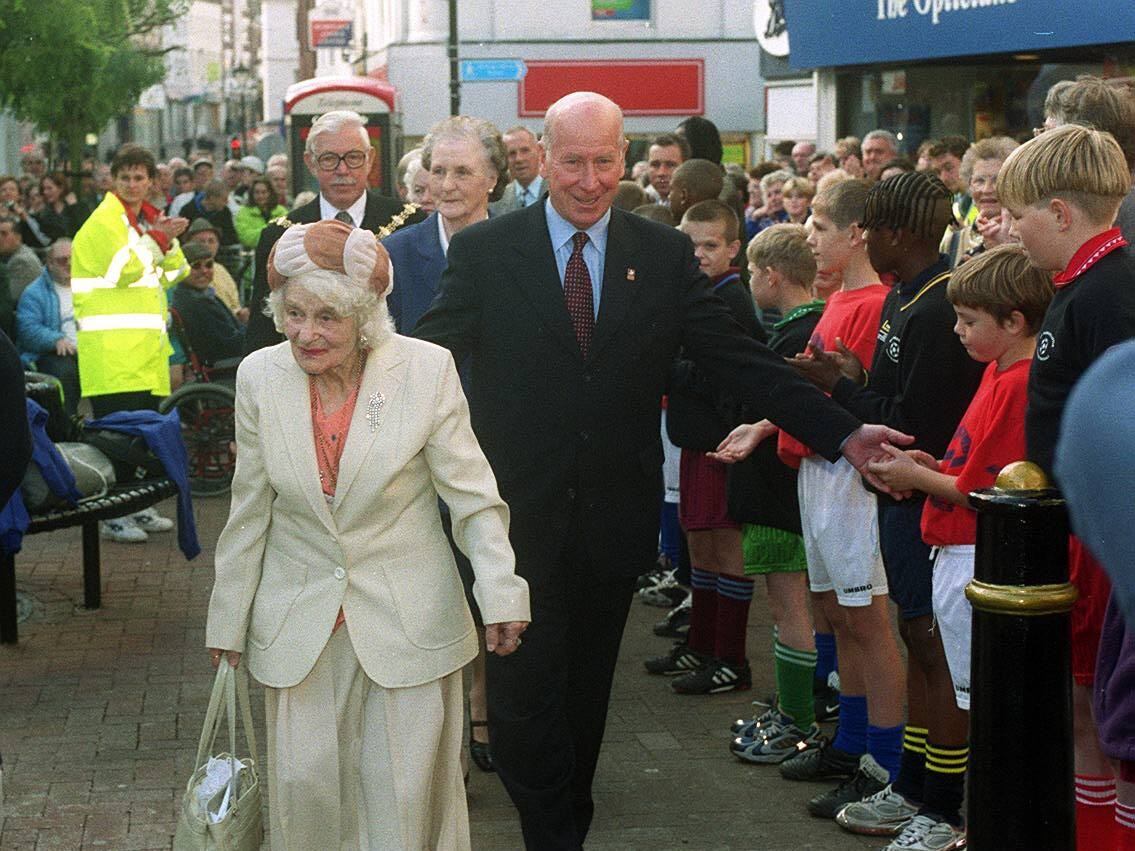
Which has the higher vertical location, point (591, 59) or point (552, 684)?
point (591, 59)

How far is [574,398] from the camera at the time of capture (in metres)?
5.05

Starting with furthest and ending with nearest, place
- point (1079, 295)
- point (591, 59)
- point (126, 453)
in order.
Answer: point (591, 59)
point (126, 453)
point (1079, 295)

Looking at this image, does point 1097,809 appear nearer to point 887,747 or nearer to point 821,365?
point 887,747

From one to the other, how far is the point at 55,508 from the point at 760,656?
10.8ft

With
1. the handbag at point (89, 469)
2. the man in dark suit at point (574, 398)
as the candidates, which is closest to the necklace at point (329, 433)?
the man in dark suit at point (574, 398)

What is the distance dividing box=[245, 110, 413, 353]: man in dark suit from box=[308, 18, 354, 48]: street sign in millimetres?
36287

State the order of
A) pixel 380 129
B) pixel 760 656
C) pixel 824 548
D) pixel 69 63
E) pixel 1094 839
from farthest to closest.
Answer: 1. pixel 380 129
2. pixel 69 63
3. pixel 760 656
4. pixel 824 548
5. pixel 1094 839

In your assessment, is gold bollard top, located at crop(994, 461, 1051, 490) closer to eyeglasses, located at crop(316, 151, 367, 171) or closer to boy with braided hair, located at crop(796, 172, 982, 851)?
boy with braided hair, located at crop(796, 172, 982, 851)

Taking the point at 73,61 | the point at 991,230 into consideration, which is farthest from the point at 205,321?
the point at 73,61

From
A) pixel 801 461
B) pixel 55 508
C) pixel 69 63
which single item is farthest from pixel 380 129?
pixel 801 461

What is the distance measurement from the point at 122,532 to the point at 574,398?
21.2ft

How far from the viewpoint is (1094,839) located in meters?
4.50

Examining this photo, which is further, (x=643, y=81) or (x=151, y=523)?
(x=643, y=81)

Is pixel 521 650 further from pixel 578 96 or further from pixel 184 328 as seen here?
pixel 184 328
